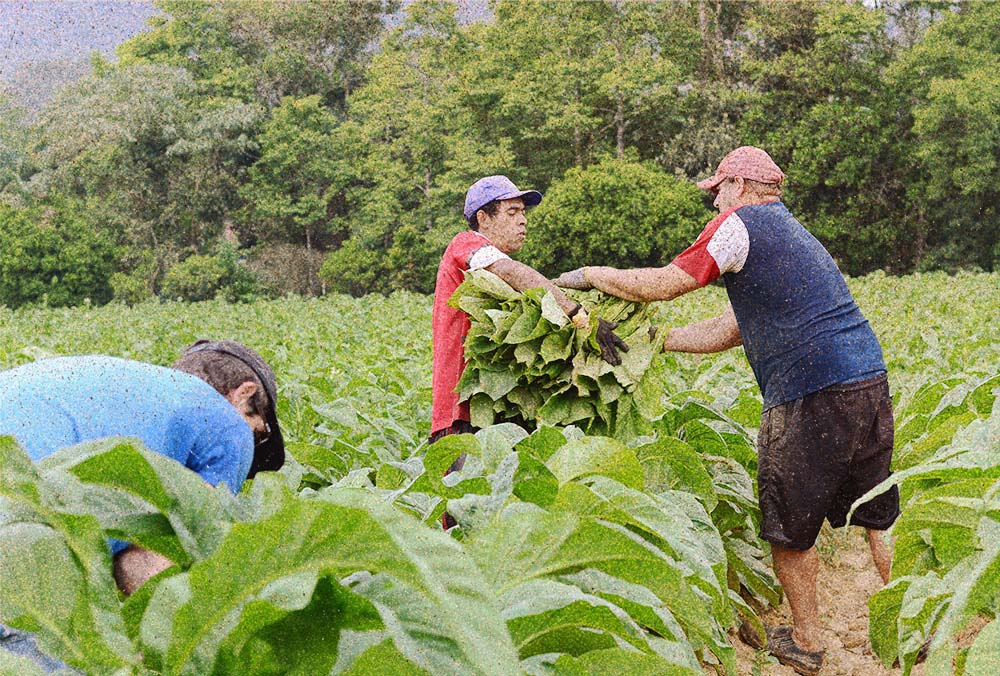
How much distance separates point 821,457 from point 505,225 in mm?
1565

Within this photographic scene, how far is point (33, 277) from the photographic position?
145 ft

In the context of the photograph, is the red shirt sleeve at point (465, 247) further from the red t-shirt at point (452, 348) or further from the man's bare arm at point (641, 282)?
the man's bare arm at point (641, 282)

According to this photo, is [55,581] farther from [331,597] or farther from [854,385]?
[854,385]

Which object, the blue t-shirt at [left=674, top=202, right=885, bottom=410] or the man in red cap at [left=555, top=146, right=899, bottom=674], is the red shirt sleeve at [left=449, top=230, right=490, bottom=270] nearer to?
the man in red cap at [left=555, top=146, right=899, bottom=674]

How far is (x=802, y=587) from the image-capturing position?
13.7 ft

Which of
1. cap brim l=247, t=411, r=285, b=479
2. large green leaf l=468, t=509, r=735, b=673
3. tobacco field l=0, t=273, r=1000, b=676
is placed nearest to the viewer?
tobacco field l=0, t=273, r=1000, b=676

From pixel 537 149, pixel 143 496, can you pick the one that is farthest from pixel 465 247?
pixel 537 149

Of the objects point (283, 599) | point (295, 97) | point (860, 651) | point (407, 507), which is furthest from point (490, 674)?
point (295, 97)

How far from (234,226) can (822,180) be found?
1105 inches

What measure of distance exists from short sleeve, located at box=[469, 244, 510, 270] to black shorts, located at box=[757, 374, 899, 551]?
124 cm

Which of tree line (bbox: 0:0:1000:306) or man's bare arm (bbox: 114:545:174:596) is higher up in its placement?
man's bare arm (bbox: 114:545:174:596)

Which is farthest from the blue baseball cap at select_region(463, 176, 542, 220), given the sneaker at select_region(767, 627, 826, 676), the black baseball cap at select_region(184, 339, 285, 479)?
the sneaker at select_region(767, 627, 826, 676)

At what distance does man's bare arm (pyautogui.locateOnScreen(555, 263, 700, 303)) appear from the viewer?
396 centimetres

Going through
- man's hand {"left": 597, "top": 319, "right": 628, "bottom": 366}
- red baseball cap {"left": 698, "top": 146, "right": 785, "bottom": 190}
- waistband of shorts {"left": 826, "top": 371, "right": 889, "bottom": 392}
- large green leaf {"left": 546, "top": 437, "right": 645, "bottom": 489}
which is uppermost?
red baseball cap {"left": 698, "top": 146, "right": 785, "bottom": 190}
